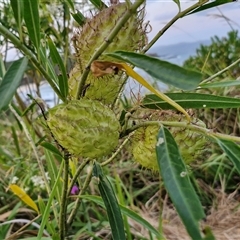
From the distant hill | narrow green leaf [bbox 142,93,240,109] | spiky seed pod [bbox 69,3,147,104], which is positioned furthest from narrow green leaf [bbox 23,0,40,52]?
the distant hill

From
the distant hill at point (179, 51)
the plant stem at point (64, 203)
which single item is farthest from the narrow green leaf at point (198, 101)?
the distant hill at point (179, 51)

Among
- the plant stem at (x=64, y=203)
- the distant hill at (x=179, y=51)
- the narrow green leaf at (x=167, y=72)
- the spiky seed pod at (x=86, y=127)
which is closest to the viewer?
the narrow green leaf at (x=167, y=72)

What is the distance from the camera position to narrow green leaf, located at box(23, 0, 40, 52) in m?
0.52

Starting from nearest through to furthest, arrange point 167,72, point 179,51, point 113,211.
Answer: point 167,72 < point 113,211 < point 179,51

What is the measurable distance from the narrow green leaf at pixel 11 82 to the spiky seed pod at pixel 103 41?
9 cm

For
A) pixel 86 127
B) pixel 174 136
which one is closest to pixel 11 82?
pixel 86 127

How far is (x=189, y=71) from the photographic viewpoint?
0.39 m

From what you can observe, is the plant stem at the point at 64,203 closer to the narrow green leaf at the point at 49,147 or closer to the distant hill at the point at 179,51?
A: the narrow green leaf at the point at 49,147

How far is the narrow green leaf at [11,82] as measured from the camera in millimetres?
439

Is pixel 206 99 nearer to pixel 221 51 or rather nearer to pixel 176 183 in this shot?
pixel 176 183

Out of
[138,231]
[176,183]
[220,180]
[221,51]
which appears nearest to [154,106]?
[176,183]

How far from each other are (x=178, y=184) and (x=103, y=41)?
0.19 m

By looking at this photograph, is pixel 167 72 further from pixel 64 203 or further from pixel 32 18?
pixel 64 203

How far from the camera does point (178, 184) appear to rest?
43cm
